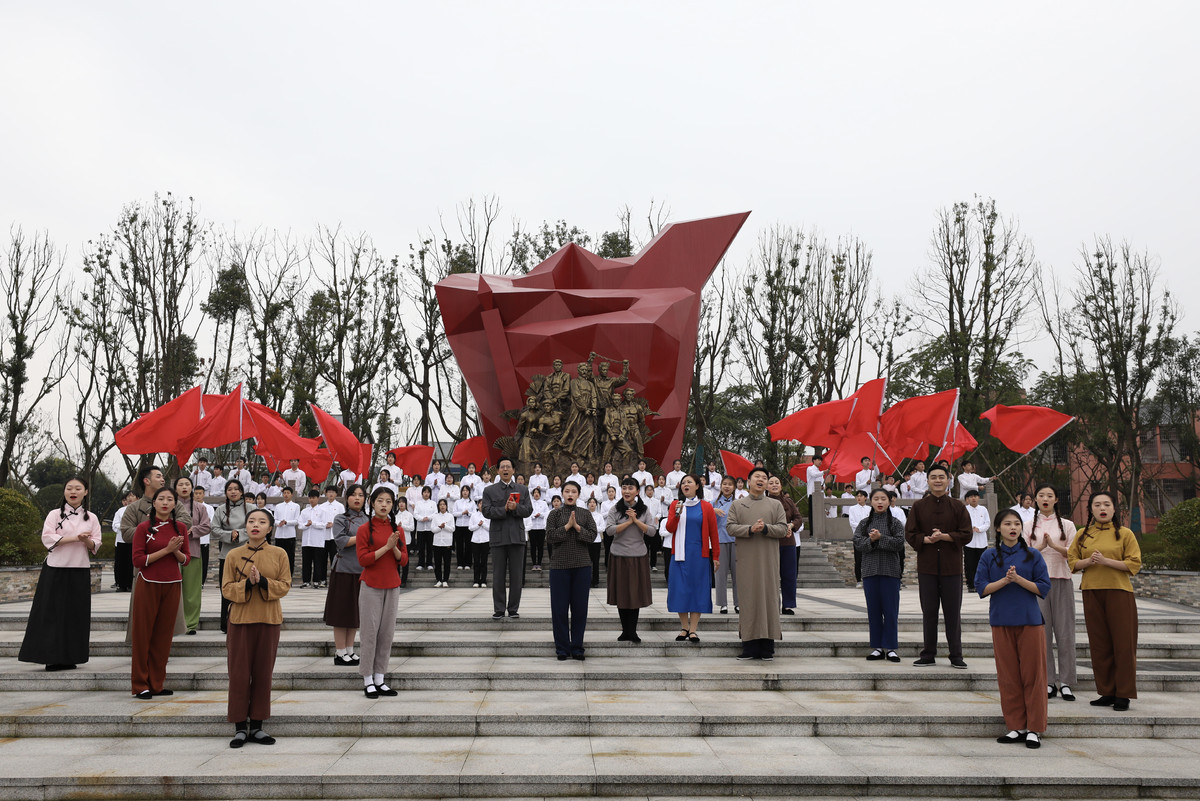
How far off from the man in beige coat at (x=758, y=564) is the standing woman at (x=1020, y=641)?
213cm

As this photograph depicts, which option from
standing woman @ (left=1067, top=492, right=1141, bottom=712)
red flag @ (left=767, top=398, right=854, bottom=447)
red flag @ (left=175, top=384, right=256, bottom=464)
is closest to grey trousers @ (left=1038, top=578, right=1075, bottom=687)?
standing woman @ (left=1067, top=492, right=1141, bottom=712)

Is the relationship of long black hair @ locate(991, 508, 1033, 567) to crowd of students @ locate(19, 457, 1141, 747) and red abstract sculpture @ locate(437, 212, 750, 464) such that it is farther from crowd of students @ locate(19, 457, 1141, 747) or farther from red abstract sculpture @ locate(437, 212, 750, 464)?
red abstract sculpture @ locate(437, 212, 750, 464)

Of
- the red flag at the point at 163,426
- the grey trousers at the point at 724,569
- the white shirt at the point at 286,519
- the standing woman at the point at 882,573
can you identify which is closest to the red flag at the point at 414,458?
the white shirt at the point at 286,519

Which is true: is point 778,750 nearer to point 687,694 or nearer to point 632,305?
point 687,694

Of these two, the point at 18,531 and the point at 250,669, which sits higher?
the point at 18,531

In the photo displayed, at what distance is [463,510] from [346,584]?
670 cm

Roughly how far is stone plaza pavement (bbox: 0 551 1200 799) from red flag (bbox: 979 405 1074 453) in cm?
495

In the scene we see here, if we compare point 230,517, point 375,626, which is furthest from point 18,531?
point 375,626

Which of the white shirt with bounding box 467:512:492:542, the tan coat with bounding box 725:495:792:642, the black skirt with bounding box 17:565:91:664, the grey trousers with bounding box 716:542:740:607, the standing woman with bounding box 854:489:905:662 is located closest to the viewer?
the black skirt with bounding box 17:565:91:664

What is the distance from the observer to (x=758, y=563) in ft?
25.0

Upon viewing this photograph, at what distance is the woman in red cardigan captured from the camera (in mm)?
8016

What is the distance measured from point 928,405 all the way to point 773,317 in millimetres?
14488

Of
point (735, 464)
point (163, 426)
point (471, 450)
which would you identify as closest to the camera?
point (163, 426)

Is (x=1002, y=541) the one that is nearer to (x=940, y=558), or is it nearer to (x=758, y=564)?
(x=940, y=558)
